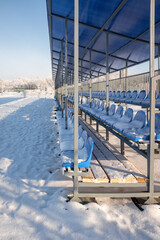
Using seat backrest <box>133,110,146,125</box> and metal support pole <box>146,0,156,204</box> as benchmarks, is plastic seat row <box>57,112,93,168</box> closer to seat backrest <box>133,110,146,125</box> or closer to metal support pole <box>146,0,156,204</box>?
metal support pole <box>146,0,156,204</box>

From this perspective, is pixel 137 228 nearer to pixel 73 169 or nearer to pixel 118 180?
pixel 118 180

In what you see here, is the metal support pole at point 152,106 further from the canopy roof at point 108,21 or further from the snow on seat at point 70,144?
the canopy roof at point 108,21

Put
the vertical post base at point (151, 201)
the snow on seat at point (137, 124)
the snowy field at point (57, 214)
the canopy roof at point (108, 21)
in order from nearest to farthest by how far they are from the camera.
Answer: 1. the snowy field at point (57, 214)
2. the vertical post base at point (151, 201)
3. the snow on seat at point (137, 124)
4. the canopy roof at point (108, 21)

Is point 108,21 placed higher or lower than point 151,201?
higher

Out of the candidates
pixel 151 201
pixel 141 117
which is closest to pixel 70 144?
pixel 141 117

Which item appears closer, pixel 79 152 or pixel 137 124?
pixel 79 152

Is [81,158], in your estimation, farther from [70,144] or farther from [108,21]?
[108,21]

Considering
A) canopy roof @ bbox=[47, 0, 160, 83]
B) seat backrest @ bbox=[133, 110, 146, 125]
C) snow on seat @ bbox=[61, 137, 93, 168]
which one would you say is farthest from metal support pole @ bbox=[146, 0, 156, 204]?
canopy roof @ bbox=[47, 0, 160, 83]

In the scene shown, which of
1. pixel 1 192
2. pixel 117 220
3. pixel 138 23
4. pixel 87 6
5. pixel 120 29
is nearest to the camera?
pixel 117 220

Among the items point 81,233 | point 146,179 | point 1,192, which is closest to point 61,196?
point 81,233

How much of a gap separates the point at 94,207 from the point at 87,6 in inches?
190

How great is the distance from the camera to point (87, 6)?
4945 millimetres

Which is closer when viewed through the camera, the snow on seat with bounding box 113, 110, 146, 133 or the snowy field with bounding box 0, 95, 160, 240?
the snowy field with bounding box 0, 95, 160, 240

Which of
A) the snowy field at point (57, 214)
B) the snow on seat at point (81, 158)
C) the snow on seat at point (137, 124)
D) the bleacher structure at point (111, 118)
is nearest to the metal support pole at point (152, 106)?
the bleacher structure at point (111, 118)
